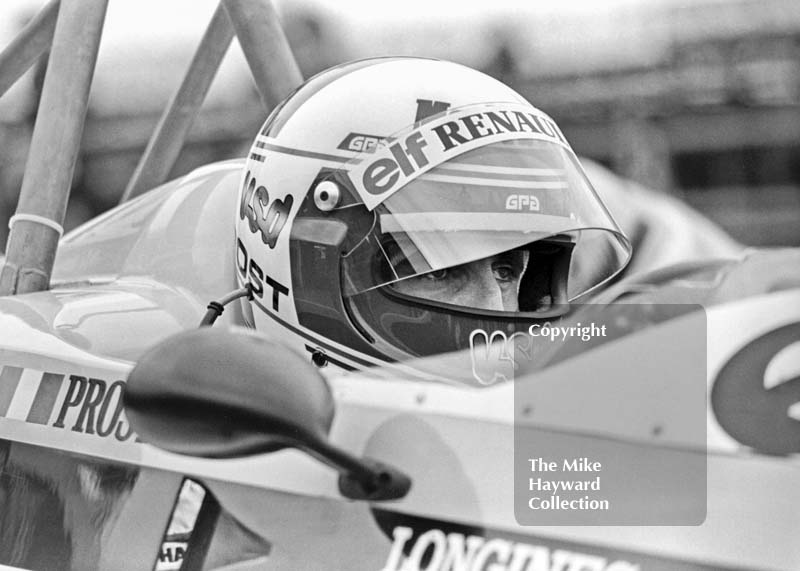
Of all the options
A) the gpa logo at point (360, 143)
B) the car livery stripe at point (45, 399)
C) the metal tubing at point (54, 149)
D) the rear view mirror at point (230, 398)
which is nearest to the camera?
the rear view mirror at point (230, 398)

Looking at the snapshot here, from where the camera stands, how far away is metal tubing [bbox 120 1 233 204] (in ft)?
9.37

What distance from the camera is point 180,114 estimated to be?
2.92 metres

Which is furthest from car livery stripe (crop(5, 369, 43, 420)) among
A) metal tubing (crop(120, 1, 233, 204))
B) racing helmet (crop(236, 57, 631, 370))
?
metal tubing (crop(120, 1, 233, 204))

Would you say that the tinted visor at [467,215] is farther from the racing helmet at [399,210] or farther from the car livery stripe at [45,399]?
the car livery stripe at [45,399]

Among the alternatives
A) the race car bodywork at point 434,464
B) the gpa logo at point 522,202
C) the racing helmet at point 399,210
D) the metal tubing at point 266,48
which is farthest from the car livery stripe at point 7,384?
the metal tubing at point 266,48

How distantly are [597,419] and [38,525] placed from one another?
77 centimetres

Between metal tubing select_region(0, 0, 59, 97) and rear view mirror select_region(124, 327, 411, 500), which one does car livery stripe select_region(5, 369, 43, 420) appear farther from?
metal tubing select_region(0, 0, 59, 97)

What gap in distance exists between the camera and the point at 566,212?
194 cm

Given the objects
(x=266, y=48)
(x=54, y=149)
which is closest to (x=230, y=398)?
(x=54, y=149)

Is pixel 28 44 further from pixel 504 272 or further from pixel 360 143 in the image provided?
pixel 504 272

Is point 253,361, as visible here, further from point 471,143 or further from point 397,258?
point 471,143

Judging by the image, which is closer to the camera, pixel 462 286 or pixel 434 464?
pixel 434 464

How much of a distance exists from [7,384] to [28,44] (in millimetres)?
1338

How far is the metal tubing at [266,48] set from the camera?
8.50ft
